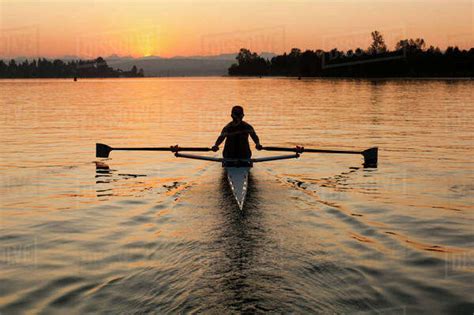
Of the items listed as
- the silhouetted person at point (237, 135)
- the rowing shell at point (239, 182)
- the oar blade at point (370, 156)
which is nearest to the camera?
the rowing shell at point (239, 182)

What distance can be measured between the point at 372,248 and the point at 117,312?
576 centimetres

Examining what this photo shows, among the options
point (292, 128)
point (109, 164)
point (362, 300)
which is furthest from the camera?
point (292, 128)

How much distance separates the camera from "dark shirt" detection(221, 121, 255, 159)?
57.0ft

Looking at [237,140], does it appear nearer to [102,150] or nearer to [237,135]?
[237,135]

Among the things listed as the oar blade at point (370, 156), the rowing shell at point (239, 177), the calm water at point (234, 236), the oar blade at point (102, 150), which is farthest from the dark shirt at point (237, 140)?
the oar blade at point (102, 150)

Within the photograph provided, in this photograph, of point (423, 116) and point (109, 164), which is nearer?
point (109, 164)

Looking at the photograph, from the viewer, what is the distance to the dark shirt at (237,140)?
17.4m

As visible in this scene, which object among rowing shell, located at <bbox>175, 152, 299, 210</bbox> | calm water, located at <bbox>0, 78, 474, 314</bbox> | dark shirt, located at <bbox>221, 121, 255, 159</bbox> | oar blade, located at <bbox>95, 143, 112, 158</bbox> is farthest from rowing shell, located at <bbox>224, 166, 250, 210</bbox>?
oar blade, located at <bbox>95, 143, 112, 158</bbox>

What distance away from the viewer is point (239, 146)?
1753 centimetres

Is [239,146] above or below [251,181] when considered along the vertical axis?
above

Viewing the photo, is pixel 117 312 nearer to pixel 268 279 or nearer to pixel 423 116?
pixel 268 279

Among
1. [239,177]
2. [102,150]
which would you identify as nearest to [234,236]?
[239,177]

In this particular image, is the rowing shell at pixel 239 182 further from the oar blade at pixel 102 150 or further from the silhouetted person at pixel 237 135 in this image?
the oar blade at pixel 102 150

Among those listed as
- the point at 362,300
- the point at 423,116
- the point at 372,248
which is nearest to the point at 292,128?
the point at 423,116
